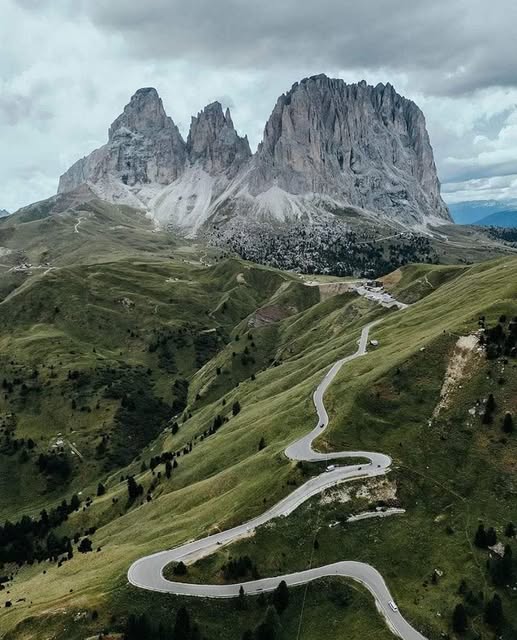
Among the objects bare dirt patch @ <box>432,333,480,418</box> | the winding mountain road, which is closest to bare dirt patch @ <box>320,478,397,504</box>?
the winding mountain road

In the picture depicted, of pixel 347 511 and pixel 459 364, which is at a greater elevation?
pixel 459 364

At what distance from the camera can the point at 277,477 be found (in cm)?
10956

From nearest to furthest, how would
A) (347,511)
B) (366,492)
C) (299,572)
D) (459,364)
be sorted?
1. (299,572)
2. (347,511)
3. (366,492)
4. (459,364)

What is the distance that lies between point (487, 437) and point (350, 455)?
28.5 meters

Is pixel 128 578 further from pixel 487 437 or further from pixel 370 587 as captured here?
pixel 487 437

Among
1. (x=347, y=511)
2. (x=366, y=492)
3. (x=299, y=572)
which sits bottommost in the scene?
(x=299, y=572)

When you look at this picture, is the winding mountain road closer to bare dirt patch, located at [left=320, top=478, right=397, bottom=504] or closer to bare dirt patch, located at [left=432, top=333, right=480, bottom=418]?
bare dirt patch, located at [left=320, top=478, right=397, bottom=504]

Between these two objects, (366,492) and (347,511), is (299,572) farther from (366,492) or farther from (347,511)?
(366,492)

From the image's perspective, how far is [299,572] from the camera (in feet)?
295

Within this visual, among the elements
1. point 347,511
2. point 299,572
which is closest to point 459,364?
point 347,511

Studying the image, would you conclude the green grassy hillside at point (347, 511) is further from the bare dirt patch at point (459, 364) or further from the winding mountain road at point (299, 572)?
the winding mountain road at point (299, 572)

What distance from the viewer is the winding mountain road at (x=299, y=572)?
85688mm

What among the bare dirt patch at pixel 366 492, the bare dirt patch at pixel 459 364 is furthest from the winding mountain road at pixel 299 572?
the bare dirt patch at pixel 459 364

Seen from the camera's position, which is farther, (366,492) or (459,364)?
(459,364)
